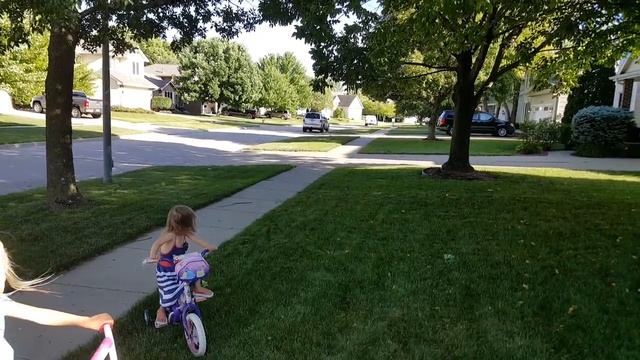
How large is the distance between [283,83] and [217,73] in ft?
56.4

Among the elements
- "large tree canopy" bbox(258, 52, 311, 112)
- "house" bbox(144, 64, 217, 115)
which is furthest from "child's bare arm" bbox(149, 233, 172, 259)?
"large tree canopy" bbox(258, 52, 311, 112)

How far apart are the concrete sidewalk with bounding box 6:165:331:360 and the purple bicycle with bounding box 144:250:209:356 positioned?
674 mm

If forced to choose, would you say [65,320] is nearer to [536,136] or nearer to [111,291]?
[111,291]

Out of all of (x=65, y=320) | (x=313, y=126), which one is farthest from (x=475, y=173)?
(x=313, y=126)

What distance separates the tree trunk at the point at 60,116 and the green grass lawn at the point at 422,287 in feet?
9.86

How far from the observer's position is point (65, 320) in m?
2.02

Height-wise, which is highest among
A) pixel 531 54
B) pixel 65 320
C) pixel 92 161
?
pixel 531 54

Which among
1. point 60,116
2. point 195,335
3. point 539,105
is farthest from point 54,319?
point 539,105

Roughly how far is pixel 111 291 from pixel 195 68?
187 feet

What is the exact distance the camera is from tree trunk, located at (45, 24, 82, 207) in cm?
759

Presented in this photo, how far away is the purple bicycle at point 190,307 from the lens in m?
3.57

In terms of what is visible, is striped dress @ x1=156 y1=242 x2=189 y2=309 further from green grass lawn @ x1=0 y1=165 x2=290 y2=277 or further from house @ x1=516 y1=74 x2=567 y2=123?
house @ x1=516 y1=74 x2=567 y2=123

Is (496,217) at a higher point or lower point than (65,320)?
lower

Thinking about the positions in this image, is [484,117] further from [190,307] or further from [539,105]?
[190,307]
